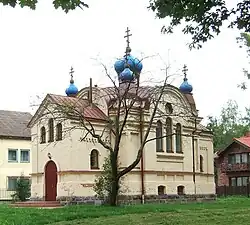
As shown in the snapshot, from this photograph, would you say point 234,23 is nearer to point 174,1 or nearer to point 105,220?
point 174,1

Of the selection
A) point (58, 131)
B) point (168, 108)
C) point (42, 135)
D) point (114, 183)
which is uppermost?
point (168, 108)

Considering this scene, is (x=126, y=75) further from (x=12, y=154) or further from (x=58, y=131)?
(x=12, y=154)

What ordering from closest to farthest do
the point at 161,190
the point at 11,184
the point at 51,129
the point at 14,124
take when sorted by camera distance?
the point at 51,129 < the point at 161,190 < the point at 11,184 < the point at 14,124

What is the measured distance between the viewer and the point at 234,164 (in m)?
55.7

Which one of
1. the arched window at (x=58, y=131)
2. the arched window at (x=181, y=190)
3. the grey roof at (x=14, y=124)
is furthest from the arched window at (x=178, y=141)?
the grey roof at (x=14, y=124)

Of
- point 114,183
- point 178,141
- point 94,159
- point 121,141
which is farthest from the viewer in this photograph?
point 178,141

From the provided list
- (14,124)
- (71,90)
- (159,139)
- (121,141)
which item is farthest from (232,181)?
(121,141)

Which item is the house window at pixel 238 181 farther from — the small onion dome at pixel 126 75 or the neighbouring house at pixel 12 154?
the small onion dome at pixel 126 75

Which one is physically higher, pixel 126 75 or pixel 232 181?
pixel 126 75

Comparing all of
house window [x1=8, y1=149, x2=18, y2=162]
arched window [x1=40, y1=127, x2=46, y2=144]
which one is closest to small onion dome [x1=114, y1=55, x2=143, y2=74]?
arched window [x1=40, y1=127, x2=46, y2=144]

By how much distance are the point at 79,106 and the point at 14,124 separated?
18603 mm

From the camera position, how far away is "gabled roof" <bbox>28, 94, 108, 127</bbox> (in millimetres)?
30681

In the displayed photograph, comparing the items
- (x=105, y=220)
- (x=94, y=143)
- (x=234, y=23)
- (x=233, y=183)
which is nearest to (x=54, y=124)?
→ (x=94, y=143)

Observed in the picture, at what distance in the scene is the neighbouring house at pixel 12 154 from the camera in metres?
44.9
